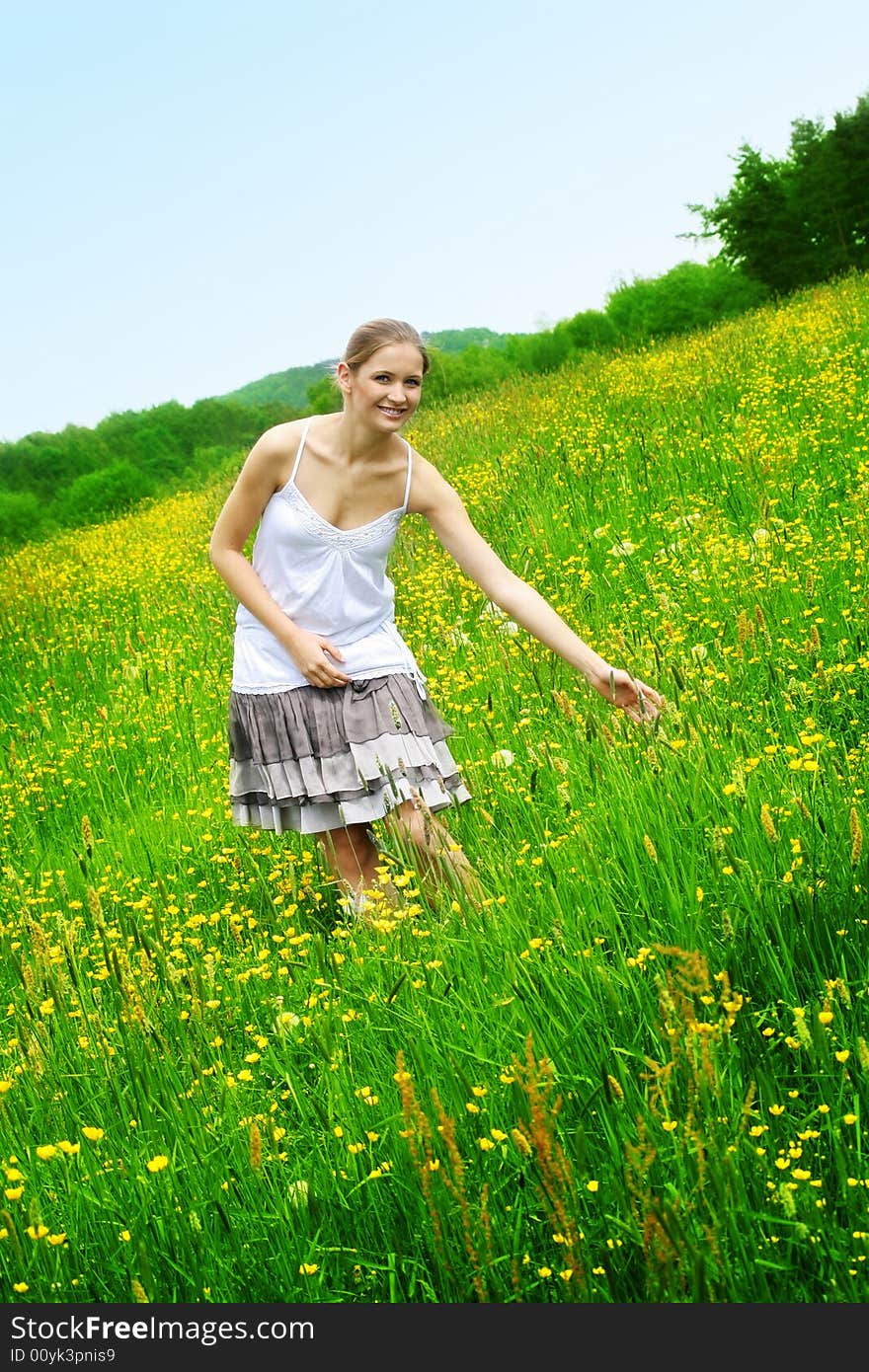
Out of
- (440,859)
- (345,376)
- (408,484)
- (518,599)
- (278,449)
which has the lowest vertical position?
(440,859)

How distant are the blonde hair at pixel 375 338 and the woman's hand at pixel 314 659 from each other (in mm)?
889

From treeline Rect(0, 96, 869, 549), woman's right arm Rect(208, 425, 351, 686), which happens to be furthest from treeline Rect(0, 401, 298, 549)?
woman's right arm Rect(208, 425, 351, 686)

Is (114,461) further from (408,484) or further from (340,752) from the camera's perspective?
(340,752)

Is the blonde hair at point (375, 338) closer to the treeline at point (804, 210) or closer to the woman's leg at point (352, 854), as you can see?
the woman's leg at point (352, 854)

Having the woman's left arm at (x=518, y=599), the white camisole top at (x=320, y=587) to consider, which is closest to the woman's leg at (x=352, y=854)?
the white camisole top at (x=320, y=587)

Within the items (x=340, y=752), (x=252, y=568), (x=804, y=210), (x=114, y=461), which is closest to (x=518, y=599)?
(x=340, y=752)

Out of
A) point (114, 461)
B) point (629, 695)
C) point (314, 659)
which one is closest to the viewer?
point (629, 695)

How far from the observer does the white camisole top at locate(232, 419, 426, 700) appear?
4043mm

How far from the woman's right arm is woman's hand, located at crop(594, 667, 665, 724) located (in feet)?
2.90

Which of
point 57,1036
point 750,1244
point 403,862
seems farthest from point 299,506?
point 750,1244

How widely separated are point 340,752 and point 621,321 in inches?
873

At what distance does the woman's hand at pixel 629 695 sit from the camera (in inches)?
140

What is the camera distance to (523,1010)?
244cm

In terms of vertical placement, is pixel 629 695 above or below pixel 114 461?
below
